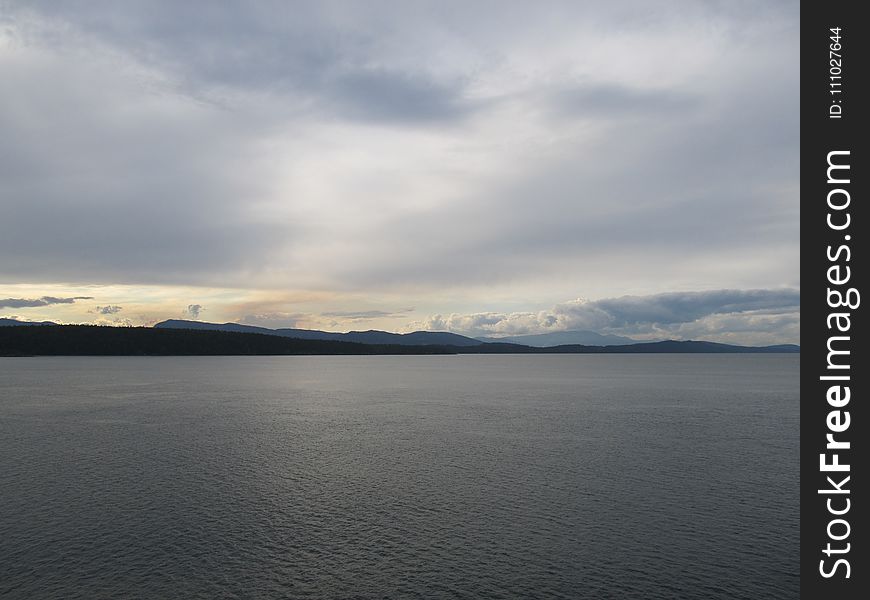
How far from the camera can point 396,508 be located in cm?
4766

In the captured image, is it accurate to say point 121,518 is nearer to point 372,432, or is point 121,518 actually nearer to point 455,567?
point 455,567

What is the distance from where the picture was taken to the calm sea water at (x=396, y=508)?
1359 inches

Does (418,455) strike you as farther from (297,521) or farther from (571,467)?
(297,521)

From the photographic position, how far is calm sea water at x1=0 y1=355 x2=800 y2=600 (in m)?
34.5

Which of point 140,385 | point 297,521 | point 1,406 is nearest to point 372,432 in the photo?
point 297,521

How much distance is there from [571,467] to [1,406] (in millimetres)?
112306

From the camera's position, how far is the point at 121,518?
44438 millimetres

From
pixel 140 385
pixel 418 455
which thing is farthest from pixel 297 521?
pixel 140 385
